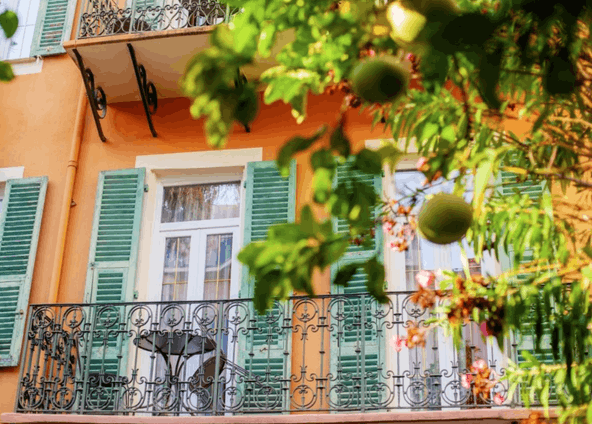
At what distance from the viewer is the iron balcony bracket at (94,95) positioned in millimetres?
8453

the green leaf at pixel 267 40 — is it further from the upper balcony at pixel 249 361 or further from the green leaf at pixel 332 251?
the upper balcony at pixel 249 361

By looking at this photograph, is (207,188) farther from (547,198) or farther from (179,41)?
(547,198)

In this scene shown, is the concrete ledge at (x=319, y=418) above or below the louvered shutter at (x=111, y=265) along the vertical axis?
below

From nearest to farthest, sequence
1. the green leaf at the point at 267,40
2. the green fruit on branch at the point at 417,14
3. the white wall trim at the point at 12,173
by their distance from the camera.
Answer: the green fruit on branch at the point at 417,14 < the green leaf at the point at 267,40 < the white wall trim at the point at 12,173

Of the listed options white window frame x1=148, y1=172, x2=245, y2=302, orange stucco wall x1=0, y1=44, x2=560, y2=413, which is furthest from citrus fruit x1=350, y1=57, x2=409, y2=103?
white window frame x1=148, y1=172, x2=245, y2=302

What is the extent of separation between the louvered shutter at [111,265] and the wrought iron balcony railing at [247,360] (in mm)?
22

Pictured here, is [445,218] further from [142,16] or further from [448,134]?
[142,16]

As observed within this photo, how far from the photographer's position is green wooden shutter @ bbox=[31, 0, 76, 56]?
9.28m

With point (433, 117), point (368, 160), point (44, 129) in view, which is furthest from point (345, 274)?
point (44, 129)

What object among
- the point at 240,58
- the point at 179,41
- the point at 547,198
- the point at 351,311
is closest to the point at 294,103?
the point at 240,58

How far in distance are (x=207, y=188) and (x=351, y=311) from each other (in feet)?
6.28

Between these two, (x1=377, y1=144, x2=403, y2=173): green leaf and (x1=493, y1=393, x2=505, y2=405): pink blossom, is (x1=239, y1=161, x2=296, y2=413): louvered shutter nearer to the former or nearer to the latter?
(x1=493, y1=393, x2=505, y2=405): pink blossom

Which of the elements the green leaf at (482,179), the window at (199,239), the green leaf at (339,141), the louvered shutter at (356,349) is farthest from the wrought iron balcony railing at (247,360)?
the green leaf at (339,141)

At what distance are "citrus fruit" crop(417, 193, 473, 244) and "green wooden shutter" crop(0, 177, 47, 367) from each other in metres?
6.53
